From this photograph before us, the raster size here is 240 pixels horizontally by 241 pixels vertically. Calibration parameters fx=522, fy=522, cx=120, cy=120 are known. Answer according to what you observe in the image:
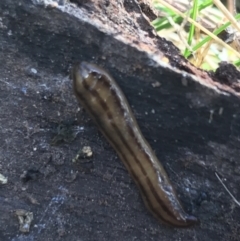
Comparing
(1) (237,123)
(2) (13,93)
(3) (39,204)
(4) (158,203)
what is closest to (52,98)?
(2) (13,93)

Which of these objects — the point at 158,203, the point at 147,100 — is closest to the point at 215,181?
the point at 158,203

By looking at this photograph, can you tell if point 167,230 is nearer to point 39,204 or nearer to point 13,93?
point 39,204

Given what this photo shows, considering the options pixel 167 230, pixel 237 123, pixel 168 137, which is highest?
pixel 237 123

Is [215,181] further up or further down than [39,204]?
further up

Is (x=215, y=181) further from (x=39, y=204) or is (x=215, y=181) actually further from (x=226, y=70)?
(x=39, y=204)

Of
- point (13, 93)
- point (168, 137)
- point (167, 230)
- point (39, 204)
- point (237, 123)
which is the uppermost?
point (237, 123)

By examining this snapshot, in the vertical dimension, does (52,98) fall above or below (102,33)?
below

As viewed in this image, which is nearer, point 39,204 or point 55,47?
point 55,47
